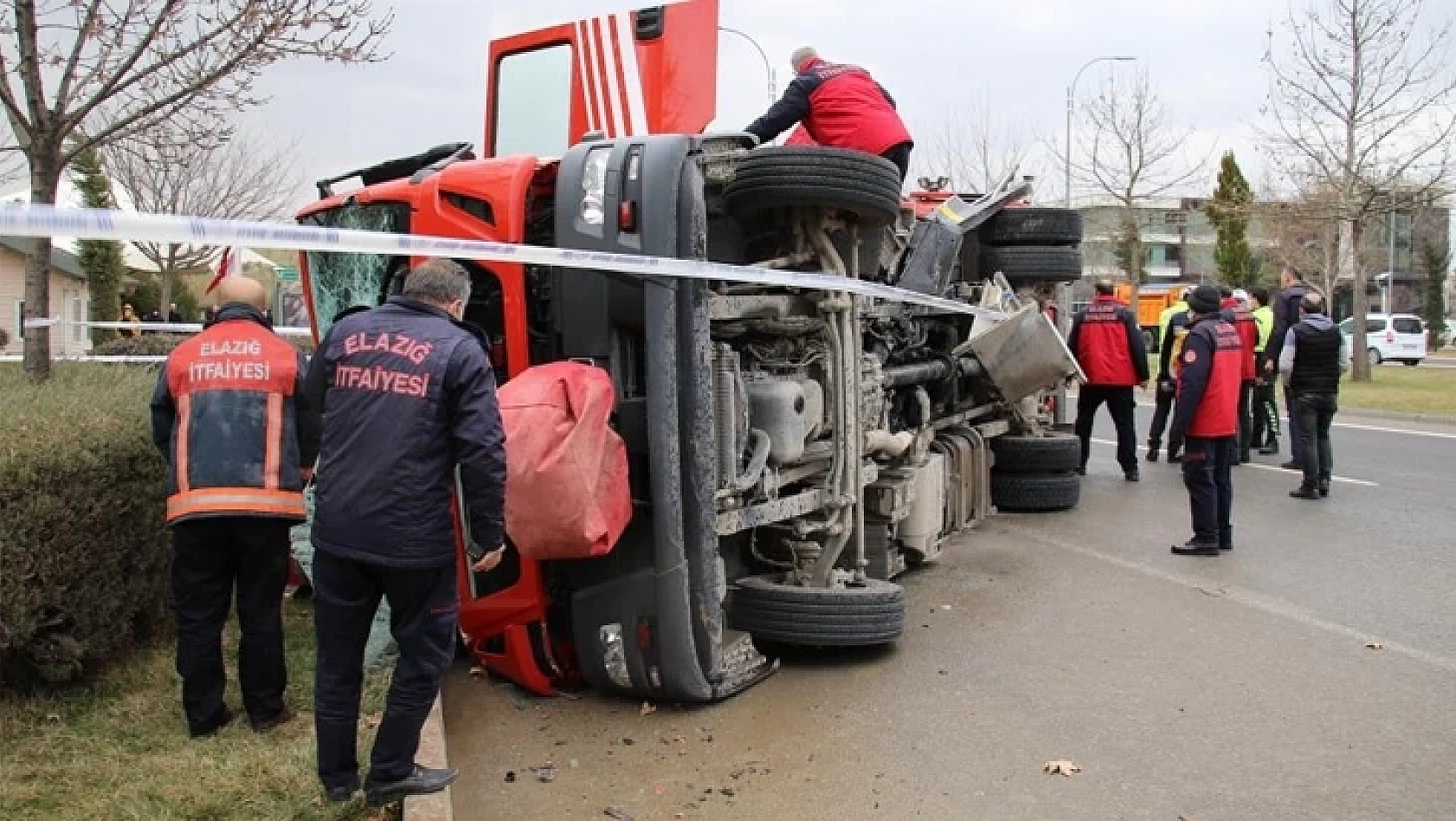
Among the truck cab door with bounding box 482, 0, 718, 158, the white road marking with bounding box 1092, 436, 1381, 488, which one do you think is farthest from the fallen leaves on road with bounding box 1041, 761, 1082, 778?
the white road marking with bounding box 1092, 436, 1381, 488

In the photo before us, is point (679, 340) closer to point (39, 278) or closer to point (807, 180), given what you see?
point (807, 180)

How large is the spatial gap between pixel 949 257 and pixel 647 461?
133 inches

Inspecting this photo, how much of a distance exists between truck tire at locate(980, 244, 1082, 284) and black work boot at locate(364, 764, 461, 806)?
6.38 meters

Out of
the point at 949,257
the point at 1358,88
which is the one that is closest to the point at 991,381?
the point at 949,257

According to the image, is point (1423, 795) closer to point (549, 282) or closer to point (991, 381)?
point (549, 282)

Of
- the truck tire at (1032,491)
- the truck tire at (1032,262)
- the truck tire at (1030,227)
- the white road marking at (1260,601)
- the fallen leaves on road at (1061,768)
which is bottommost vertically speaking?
the fallen leaves on road at (1061,768)

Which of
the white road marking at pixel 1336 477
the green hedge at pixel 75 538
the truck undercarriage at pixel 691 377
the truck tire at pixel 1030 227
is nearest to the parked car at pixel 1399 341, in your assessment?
the white road marking at pixel 1336 477

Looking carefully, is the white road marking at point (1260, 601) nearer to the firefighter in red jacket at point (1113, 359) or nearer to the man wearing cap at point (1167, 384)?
the firefighter in red jacket at point (1113, 359)

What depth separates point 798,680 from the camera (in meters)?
5.11

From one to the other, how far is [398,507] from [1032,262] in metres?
6.42

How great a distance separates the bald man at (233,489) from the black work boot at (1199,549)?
5489mm

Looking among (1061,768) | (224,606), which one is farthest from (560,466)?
(1061,768)

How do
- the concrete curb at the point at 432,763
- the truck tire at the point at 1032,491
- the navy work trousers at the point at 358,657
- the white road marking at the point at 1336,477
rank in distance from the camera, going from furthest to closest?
1. the white road marking at the point at 1336,477
2. the truck tire at the point at 1032,491
3. the navy work trousers at the point at 358,657
4. the concrete curb at the point at 432,763

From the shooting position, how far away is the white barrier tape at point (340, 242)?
8.68ft
